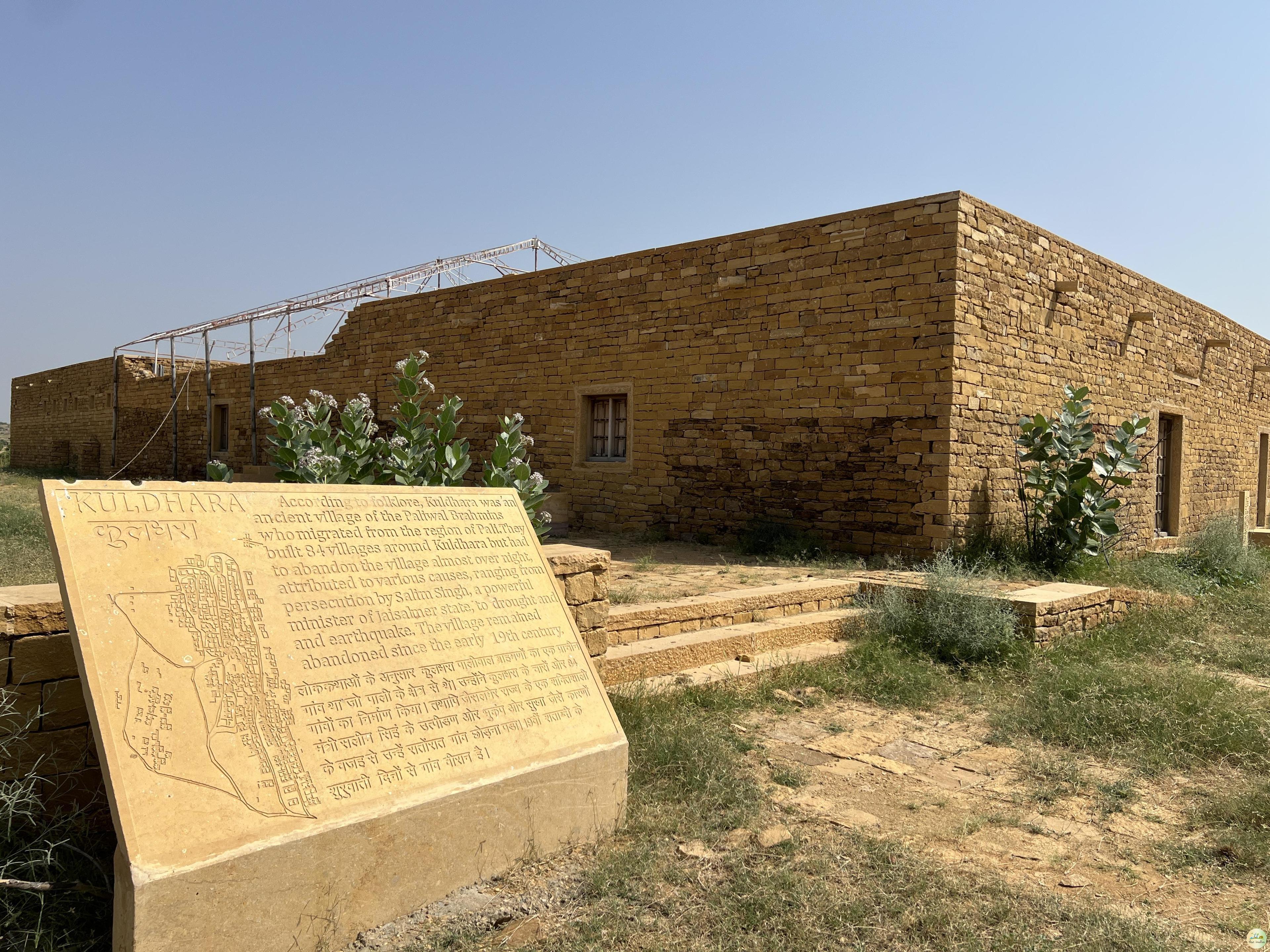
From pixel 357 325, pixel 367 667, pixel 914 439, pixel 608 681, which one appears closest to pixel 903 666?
pixel 608 681

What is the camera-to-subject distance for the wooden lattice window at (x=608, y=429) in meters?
11.5

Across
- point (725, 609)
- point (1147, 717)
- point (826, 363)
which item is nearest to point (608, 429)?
point (826, 363)

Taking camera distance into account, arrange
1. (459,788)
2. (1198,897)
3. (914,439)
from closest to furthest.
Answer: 1. (459,788)
2. (1198,897)
3. (914,439)

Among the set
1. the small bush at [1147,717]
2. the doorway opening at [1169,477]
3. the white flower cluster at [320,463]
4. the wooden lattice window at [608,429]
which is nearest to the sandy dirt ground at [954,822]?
the small bush at [1147,717]

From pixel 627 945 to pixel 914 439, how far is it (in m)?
6.91

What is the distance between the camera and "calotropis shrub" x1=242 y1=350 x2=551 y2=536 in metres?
6.41

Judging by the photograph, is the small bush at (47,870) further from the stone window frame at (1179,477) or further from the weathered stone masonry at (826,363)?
the stone window frame at (1179,477)

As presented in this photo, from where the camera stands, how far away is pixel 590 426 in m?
11.7

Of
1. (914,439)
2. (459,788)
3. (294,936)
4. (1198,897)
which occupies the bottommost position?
(1198,897)

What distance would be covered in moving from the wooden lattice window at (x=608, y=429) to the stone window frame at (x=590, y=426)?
4 cm

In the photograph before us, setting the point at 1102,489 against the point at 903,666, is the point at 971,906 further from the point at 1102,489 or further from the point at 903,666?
the point at 1102,489

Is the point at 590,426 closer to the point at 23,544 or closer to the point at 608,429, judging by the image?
the point at 608,429

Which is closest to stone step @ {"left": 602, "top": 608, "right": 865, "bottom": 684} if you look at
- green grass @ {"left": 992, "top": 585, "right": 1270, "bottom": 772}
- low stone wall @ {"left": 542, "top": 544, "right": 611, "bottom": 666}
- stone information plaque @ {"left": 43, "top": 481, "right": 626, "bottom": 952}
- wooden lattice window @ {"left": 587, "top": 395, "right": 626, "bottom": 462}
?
low stone wall @ {"left": 542, "top": 544, "right": 611, "bottom": 666}

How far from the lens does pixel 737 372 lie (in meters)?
10.0
